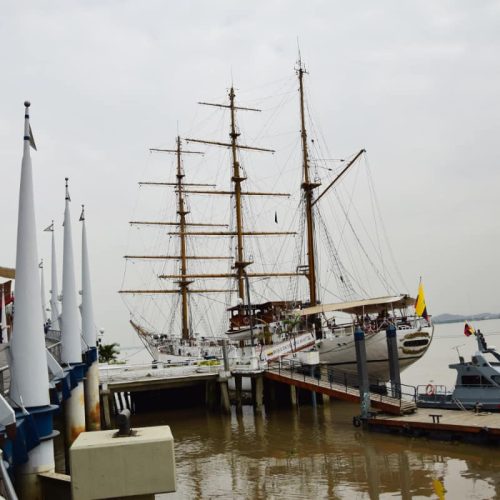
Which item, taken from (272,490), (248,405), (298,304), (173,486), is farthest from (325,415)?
(173,486)

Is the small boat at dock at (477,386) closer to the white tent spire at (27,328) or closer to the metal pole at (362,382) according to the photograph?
the metal pole at (362,382)

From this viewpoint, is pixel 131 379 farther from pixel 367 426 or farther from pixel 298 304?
pixel 298 304

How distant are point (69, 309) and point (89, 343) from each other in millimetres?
8620

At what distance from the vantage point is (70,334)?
60.3 feet

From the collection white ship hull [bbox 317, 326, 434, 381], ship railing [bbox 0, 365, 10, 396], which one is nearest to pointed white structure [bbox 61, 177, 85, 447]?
ship railing [bbox 0, 365, 10, 396]

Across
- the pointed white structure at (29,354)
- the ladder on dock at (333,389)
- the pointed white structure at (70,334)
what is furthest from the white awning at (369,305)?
the pointed white structure at (29,354)

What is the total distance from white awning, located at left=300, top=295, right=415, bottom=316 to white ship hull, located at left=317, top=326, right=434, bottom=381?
1.89 m

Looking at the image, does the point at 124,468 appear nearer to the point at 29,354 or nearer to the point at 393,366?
the point at 29,354

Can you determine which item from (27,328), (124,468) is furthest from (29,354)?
(124,468)

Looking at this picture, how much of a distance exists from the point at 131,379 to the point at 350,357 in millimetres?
14264

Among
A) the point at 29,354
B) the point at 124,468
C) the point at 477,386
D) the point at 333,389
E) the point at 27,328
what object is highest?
the point at 27,328

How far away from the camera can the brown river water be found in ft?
54.3

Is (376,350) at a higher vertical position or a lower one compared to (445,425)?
higher

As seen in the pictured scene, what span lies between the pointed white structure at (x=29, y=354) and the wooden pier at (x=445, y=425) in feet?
48.4
